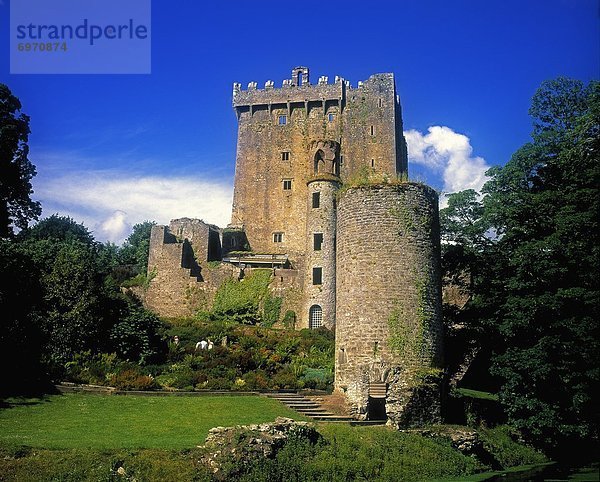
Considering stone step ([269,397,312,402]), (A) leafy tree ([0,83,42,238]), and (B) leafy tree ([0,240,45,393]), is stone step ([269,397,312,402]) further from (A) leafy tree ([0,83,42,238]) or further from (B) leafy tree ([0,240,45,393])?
(A) leafy tree ([0,83,42,238])

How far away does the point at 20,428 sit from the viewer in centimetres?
1573

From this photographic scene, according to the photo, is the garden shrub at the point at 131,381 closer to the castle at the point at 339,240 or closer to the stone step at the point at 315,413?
the stone step at the point at 315,413

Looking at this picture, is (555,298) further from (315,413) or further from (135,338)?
(135,338)

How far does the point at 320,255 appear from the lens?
39750 mm

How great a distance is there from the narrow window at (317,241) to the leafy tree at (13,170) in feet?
59.6

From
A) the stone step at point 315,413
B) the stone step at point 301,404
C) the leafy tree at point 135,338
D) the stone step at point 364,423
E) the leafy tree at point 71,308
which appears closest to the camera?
the stone step at point 364,423

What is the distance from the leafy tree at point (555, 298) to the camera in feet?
64.6

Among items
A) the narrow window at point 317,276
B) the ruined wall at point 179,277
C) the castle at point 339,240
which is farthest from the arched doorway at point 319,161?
the ruined wall at point 179,277

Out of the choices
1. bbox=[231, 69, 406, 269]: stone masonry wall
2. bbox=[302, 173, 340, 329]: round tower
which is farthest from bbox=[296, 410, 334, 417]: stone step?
bbox=[231, 69, 406, 269]: stone masonry wall

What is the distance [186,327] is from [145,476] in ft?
68.5

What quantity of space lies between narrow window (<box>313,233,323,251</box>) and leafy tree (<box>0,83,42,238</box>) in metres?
18.2

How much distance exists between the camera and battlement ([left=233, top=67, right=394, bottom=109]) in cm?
5228

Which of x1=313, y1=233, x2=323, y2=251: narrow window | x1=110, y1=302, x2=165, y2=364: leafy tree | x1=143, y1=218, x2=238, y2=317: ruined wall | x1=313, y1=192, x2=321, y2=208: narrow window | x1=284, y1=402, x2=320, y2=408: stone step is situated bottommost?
x1=284, y1=402, x2=320, y2=408: stone step

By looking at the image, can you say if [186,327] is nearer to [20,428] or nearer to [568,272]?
[20,428]
